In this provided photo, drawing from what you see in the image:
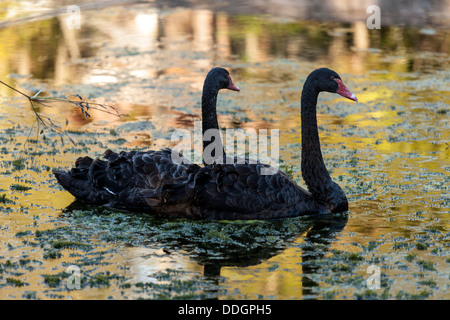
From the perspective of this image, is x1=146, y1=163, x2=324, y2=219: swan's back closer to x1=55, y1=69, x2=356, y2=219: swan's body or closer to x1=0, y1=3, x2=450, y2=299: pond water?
x1=55, y1=69, x2=356, y2=219: swan's body

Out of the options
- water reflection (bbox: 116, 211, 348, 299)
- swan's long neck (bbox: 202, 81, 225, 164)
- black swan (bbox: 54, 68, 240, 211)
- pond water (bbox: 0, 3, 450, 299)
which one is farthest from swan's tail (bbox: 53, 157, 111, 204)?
water reflection (bbox: 116, 211, 348, 299)

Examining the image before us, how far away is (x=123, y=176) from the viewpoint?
723 centimetres

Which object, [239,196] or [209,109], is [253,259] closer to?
[239,196]

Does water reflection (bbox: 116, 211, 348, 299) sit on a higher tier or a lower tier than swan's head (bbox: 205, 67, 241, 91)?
lower

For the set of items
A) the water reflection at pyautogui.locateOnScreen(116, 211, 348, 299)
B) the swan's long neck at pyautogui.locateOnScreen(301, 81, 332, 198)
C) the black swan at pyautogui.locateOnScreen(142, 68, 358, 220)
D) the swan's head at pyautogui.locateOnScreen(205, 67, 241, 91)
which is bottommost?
the water reflection at pyautogui.locateOnScreen(116, 211, 348, 299)

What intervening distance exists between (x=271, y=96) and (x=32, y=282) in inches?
252

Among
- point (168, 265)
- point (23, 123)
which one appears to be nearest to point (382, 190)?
point (168, 265)

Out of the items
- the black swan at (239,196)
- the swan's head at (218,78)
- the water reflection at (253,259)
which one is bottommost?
the water reflection at (253,259)

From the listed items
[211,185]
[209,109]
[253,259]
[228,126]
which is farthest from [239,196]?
[228,126]

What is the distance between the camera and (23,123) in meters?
9.79

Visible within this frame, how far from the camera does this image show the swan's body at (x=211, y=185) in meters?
6.76

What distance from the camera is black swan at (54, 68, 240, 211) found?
23.1 feet

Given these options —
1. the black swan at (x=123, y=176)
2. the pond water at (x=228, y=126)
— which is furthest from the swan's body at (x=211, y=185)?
the pond water at (x=228, y=126)

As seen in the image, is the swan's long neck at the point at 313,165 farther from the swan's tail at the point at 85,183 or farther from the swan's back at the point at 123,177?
the swan's tail at the point at 85,183
